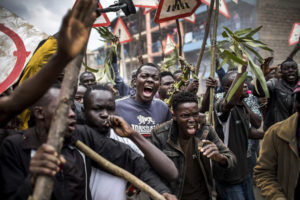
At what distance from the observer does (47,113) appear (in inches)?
58.3

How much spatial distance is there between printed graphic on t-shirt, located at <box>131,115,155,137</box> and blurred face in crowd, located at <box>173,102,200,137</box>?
18.3 inches

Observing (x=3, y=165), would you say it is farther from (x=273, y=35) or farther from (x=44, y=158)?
(x=273, y=35)

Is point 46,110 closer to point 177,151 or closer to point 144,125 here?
point 177,151

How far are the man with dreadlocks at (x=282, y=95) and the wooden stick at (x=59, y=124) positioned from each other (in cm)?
375

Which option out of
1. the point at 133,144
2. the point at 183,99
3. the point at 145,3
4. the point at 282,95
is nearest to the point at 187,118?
the point at 183,99

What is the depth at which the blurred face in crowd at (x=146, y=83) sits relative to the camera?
3.07 m

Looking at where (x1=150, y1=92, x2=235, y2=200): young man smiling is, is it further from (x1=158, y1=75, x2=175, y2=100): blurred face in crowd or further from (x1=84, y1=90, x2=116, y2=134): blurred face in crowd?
(x1=158, y1=75, x2=175, y2=100): blurred face in crowd

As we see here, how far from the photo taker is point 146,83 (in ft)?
10.3

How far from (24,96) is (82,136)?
70 cm

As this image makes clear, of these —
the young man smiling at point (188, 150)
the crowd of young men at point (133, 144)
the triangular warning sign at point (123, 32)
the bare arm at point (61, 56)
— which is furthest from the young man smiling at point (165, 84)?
the bare arm at point (61, 56)

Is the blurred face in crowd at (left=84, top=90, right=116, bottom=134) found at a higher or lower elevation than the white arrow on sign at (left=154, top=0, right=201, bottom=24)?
lower

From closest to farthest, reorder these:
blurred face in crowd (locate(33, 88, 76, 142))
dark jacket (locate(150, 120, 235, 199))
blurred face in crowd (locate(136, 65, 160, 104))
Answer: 1. blurred face in crowd (locate(33, 88, 76, 142))
2. dark jacket (locate(150, 120, 235, 199))
3. blurred face in crowd (locate(136, 65, 160, 104))

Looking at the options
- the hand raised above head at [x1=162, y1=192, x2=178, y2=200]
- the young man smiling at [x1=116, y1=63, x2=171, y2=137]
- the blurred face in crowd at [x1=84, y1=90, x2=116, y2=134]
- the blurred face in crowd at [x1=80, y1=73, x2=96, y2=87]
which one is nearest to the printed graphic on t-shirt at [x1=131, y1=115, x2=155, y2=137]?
the young man smiling at [x1=116, y1=63, x2=171, y2=137]

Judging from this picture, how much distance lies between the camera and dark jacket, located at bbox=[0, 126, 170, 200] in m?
1.25
